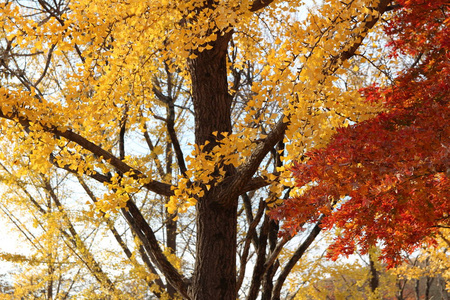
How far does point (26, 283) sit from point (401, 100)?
857 centimetres

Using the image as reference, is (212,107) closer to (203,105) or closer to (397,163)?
(203,105)

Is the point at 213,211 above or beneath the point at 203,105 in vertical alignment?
beneath

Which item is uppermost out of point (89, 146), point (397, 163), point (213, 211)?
point (89, 146)

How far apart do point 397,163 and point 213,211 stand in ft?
6.19

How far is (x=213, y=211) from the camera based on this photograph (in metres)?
3.77

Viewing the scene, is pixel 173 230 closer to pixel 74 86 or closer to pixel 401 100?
pixel 74 86

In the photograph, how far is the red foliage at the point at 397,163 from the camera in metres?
2.54

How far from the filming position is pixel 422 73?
4.09 metres

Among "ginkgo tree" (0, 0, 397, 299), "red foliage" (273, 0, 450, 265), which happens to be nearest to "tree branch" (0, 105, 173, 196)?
"ginkgo tree" (0, 0, 397, 299)

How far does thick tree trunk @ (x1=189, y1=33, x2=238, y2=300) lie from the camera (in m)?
3.66

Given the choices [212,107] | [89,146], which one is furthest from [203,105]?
[89,146]

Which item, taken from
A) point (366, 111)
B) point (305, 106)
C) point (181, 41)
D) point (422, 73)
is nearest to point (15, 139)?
point (181, 41)

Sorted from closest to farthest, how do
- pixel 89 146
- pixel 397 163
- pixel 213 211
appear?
pixel 397 163 → pixel 89 146 → pixel 213 211

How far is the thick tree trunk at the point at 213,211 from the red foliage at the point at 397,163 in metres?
0.84
